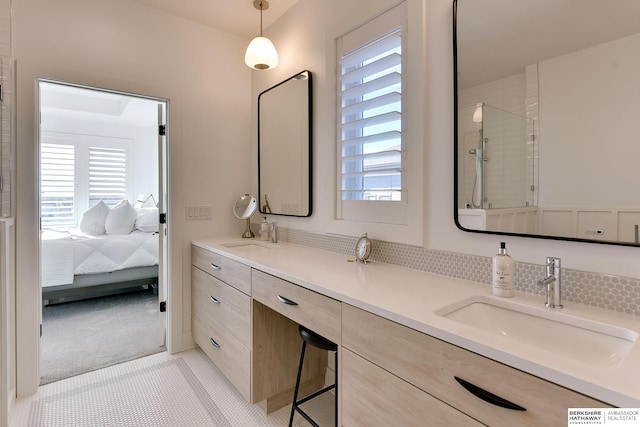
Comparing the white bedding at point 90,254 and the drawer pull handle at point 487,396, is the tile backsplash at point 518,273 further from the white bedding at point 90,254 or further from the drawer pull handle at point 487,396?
the white bedding at point 90,254

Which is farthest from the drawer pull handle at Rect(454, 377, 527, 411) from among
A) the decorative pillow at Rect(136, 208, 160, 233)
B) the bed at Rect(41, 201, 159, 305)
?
the decorative pillow at Rect(136, 208, 160, 233)

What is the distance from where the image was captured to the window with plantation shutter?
5.43ft

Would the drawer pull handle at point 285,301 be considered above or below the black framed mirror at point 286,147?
below

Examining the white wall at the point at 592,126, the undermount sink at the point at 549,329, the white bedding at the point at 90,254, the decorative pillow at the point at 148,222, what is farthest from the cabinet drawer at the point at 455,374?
the decorative pillow at the point at 148,222

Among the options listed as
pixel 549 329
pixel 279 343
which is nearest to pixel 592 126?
pixel 549 329

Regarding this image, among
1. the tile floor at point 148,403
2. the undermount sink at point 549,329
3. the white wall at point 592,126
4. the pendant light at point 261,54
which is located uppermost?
the pendant light at point 261,54

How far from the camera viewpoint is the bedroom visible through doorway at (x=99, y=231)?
2.55 meters

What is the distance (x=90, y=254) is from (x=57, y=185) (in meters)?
2.32

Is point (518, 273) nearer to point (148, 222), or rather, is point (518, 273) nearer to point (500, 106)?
point (500, 106)

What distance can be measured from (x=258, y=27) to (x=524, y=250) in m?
2.59

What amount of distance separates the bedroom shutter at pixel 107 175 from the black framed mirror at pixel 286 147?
4.00 meters

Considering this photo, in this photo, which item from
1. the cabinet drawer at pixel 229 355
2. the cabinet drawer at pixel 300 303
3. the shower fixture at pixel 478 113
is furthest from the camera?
the cabinet drawer at pixel 229 355

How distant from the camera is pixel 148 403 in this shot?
1896 millimetres

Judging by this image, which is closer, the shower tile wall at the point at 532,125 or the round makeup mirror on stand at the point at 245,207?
the shower tile wall at the point at 532,125
